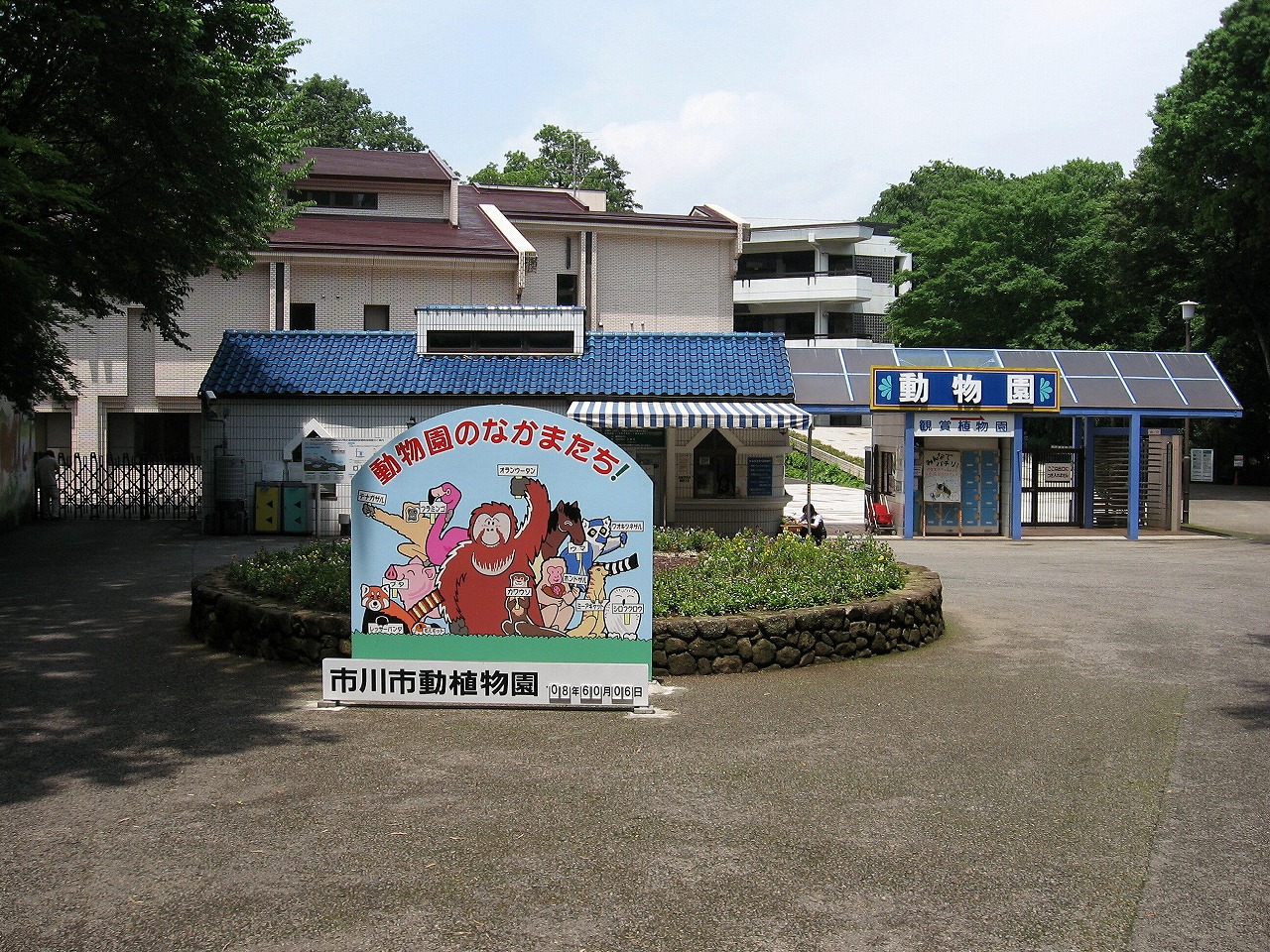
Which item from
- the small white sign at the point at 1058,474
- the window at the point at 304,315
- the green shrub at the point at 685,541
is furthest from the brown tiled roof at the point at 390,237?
the green shrub at the point at 685,541

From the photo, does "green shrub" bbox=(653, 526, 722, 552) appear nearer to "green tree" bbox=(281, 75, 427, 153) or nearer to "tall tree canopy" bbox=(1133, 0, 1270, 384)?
"tall tree canopy" bbox=(1133, 0, 1270, 384)

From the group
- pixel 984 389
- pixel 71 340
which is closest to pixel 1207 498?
pixel 984 389

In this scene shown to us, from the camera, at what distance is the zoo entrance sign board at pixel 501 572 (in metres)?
8.66

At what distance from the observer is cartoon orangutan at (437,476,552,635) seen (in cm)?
872

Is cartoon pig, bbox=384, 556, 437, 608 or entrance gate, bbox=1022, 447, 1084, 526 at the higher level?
entrance gate, bbox=1022, 447, 1084, 526

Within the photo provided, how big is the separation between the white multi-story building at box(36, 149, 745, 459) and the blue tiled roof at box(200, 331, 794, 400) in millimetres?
9066

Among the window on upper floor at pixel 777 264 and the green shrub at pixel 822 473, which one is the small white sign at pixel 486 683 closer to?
the green shrub at pixel 822 473

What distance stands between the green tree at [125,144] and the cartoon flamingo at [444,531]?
21.1 ft

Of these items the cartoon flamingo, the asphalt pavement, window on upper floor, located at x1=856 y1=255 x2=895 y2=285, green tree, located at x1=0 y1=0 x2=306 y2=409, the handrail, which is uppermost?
window on upper floor, located at x1=856 y1=255 x2=895 y2=285

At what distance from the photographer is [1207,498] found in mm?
36906

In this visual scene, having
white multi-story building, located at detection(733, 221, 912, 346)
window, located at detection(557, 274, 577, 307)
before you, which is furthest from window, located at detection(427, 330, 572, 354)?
white multi-story building, located at detection(733, 221, 912, 346)

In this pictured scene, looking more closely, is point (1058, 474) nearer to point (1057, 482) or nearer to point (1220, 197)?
point (1057, 482)

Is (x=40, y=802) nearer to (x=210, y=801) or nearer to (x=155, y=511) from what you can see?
(x=210, y=801)

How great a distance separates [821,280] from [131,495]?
40473 mm
